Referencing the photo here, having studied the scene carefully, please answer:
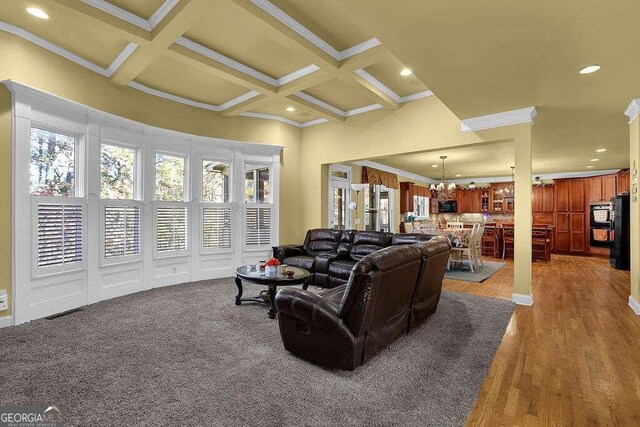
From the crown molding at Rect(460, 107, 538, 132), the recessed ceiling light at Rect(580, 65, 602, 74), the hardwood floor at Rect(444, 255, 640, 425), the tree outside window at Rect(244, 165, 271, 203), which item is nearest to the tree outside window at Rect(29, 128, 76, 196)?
the tree outside window at Rect(244, 165, 271, 203)

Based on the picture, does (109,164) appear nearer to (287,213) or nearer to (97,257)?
(97,257)

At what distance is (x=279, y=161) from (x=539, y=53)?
4533 millimetres

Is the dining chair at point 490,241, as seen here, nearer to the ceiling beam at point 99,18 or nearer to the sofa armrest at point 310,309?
the sofa armrest at point 310,309

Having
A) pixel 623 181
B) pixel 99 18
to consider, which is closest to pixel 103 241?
pixel 99 18

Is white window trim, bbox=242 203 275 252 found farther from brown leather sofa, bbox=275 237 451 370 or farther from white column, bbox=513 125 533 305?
white column, bbox=513 125 533 305

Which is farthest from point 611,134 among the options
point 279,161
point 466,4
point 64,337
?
point 64,337

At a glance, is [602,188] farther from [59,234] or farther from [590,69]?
[59,234]

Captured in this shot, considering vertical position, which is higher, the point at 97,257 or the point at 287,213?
the point at 287,213

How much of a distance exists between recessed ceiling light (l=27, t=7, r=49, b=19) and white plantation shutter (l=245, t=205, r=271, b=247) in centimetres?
367

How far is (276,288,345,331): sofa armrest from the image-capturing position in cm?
229

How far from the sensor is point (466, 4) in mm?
2090

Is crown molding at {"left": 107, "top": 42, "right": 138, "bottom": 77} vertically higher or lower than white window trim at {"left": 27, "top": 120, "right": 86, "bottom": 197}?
higher

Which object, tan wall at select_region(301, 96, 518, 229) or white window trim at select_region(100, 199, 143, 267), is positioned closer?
white window trim at select_region(100, 199, 143, 267)

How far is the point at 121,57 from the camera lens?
3711 millimetres
